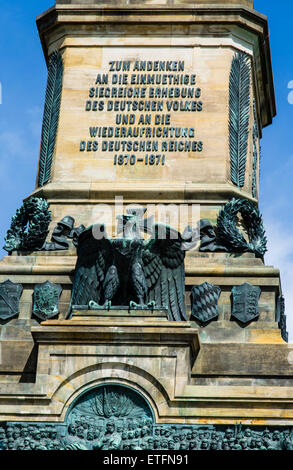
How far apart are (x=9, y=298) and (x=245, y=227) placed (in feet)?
16.7

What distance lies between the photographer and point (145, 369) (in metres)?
29.5

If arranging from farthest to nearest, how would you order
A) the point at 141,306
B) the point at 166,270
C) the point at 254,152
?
the point at 254,152 < the point at 166,270 < the point at 141,306

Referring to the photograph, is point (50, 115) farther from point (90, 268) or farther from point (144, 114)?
point (90, 268)

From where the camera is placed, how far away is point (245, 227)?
33156mm

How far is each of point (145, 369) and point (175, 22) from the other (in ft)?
30.2

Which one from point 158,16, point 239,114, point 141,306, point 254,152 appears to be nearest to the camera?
point 141,306

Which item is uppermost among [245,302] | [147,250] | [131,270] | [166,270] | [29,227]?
[29,227]

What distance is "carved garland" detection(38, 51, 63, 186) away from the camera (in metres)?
34.5

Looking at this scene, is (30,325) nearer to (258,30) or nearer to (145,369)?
(145,369)

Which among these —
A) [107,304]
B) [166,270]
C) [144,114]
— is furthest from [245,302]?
[144,114]

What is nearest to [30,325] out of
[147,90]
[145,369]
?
[145,369]

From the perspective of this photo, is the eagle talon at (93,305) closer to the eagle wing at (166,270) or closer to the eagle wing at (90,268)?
Result: the eagle wing at (90,268)

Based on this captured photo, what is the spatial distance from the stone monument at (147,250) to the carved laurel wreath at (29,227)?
0.03 metres

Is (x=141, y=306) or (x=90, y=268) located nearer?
(x=141, y=306)
